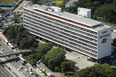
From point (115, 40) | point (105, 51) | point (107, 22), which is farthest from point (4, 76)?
point (107, 22)

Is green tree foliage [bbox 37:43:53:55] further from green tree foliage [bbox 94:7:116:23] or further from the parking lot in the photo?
green tree foliage [bbox 94:7:116:23]

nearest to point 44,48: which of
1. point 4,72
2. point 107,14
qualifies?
point 4,72

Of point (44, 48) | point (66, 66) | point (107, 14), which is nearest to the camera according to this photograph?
point (66, 66)

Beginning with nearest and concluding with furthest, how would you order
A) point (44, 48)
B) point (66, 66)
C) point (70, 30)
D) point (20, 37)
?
point (66, 66) < point (44, 48) < point (70, 30) < point (20, 37)

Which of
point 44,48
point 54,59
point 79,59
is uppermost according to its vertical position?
point 54,59

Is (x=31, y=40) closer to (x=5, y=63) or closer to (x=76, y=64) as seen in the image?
(x=5, y=63)

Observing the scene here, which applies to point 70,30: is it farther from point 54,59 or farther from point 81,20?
point 54,59

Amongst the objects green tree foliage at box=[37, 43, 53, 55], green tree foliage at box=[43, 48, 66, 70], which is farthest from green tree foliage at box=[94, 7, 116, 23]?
green tree foliage at box=[43, 48, 66, 70]
